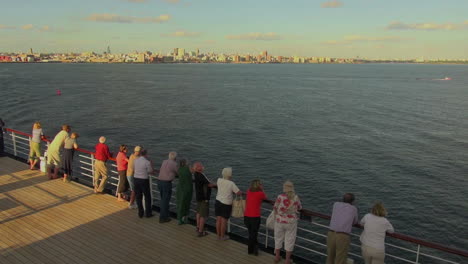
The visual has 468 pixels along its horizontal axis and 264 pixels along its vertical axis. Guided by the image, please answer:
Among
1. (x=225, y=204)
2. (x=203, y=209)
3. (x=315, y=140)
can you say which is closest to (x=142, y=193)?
(x=203, y=209)

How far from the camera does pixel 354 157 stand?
3200 centimetres

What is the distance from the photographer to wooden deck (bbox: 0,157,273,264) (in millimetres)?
7324

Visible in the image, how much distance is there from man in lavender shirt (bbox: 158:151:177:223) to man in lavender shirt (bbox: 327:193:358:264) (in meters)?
3.86

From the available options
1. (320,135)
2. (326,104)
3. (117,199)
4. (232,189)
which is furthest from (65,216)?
(326,104)

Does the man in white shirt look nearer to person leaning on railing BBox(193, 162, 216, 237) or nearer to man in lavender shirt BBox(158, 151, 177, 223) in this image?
man in lavender shirt BBox(158, 151, 177, 223)

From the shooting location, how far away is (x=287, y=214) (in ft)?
22.1

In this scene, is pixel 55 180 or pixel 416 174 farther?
pixel 416 174

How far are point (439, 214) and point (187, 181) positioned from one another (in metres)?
18.9

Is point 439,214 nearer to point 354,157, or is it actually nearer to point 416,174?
point 416,174

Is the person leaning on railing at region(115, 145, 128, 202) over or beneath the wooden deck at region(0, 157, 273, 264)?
over

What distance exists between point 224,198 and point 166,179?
1.68 m

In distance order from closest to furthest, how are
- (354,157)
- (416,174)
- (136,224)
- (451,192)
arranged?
1. (136,224)
2. (451,192)
3. (416,174)
4. (354,157)

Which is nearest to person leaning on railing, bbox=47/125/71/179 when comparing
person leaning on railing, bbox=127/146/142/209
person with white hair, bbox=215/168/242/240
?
person leaning on railing, bbox=127/146/142/209

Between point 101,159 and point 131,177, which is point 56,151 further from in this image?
point 131,177
